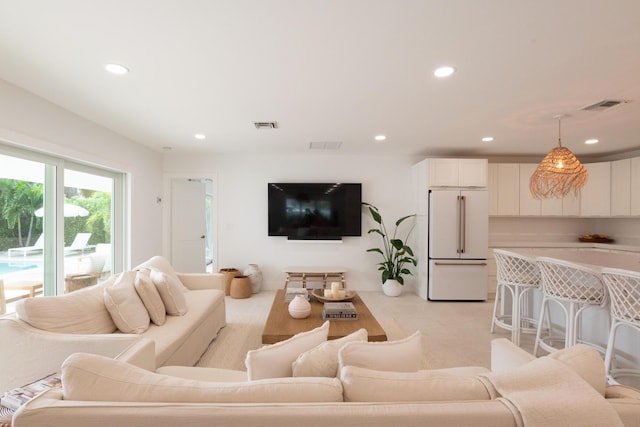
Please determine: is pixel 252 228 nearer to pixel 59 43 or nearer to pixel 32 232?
pixel 32 232

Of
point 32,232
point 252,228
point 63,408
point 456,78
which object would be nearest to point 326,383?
point 63,408

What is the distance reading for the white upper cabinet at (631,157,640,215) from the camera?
4496 millimetres

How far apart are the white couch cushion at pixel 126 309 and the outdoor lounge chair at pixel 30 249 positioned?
4.32 feet

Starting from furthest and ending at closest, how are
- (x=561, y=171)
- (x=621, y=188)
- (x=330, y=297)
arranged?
(x=621, y=188) → (x=561, y=171) → (x=330, y=297)

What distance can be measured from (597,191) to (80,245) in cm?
752

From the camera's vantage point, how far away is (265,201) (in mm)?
5207

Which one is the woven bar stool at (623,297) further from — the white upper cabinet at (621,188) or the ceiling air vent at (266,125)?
the white upper cabinet at (621,188)

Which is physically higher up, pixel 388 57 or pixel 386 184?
pixel 388 57

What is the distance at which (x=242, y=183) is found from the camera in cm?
518

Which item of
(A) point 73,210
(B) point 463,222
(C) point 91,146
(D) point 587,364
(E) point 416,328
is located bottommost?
→ (E) point 416,328

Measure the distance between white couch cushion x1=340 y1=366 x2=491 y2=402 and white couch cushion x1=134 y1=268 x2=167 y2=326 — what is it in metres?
1.89

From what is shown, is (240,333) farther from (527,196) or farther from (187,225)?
(527,196)

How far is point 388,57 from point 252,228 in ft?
12.5

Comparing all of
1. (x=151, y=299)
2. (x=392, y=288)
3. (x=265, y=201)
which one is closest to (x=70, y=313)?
(x=151, y=299)
